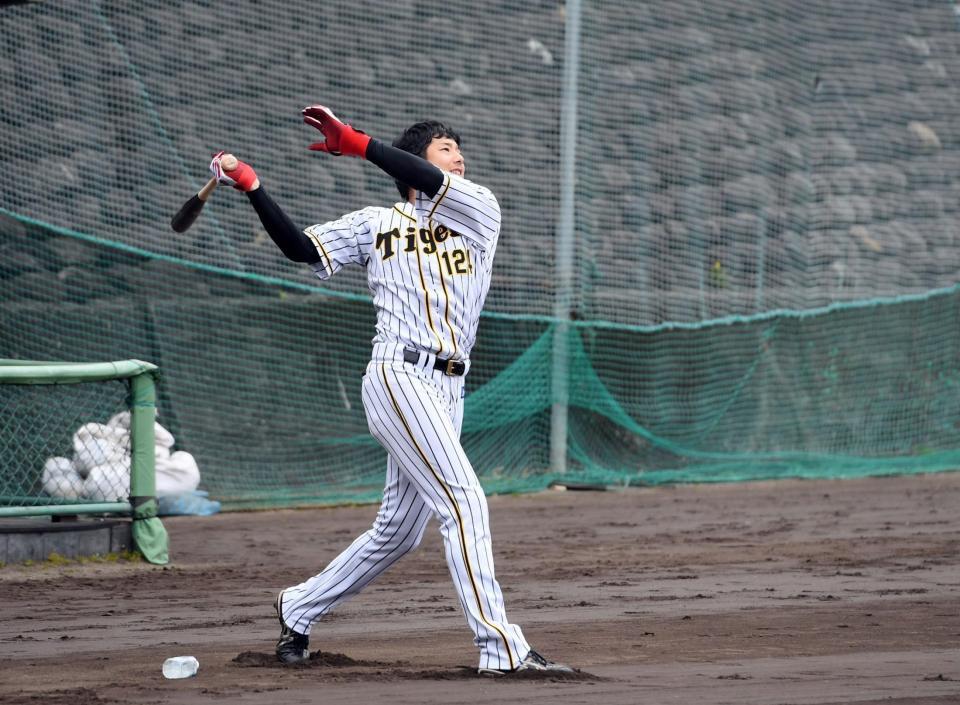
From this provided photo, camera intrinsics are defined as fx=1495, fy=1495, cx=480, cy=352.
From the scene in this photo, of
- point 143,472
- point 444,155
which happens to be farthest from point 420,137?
→ point 143,472

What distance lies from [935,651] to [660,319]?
9.01 meters

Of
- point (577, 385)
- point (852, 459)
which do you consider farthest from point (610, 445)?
point (852, 459)

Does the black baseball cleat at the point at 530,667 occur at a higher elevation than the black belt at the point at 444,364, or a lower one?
lower

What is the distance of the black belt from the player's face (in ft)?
2.09

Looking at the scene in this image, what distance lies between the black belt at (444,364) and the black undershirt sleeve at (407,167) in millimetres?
527

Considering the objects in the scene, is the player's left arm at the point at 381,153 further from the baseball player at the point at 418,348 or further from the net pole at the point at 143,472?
the net pole at the point at 143,472

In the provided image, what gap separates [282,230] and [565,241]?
28.1 feet

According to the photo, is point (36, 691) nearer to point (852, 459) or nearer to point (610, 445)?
point (610, 445)

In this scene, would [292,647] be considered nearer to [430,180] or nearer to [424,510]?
[424,510]

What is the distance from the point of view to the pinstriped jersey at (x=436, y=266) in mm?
4797

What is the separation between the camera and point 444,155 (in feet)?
16.4

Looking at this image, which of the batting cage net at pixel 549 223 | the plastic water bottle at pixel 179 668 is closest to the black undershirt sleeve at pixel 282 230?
the plastic water bottle at pixel 179 668

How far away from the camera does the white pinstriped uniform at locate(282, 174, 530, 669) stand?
4.68 m

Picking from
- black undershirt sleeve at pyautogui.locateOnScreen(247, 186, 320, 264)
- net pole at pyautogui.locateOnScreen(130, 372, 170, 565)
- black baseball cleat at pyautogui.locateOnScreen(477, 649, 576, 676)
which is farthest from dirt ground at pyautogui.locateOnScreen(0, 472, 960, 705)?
black undershirt sleeve at pyautogui.locateOnScreen(247, 186, 320, 264)
